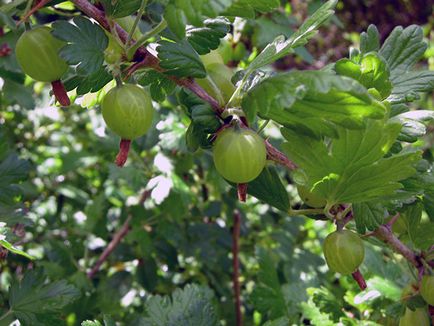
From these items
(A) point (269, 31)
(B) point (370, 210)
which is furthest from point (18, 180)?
(A) point (269, 31)

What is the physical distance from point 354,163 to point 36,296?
0.67 metres

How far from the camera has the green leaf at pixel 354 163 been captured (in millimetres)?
751

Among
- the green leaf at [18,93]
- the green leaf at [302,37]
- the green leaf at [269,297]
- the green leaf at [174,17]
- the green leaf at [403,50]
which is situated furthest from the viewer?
the green leaf at [18,93]

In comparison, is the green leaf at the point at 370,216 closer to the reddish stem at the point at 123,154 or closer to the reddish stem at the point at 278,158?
the reddish stem at the point at 278,158

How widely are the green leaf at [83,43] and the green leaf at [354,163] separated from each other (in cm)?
27

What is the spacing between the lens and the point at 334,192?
81 centimetres

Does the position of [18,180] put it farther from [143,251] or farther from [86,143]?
[86,143]

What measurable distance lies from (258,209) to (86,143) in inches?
35.4

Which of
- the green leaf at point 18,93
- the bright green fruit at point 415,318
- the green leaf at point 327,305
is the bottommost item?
the green leaf at point 327,305

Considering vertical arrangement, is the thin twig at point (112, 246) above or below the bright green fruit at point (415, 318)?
below

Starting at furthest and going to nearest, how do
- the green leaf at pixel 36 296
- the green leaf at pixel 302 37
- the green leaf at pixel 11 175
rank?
the green leaf at pixel 11 175 < the green leaf at pixel 36 296 < the green leaf at pixel 302 37

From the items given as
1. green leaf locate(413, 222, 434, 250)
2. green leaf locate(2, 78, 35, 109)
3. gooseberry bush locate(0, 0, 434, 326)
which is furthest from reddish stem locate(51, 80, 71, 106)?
green leaf locate(2, 78, 35, 109)

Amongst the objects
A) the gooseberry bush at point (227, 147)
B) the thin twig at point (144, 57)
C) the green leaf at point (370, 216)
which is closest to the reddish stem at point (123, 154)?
the gooseberry bush at point (227, 147)

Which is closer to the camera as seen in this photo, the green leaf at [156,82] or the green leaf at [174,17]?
the green leaf at [174,17]
